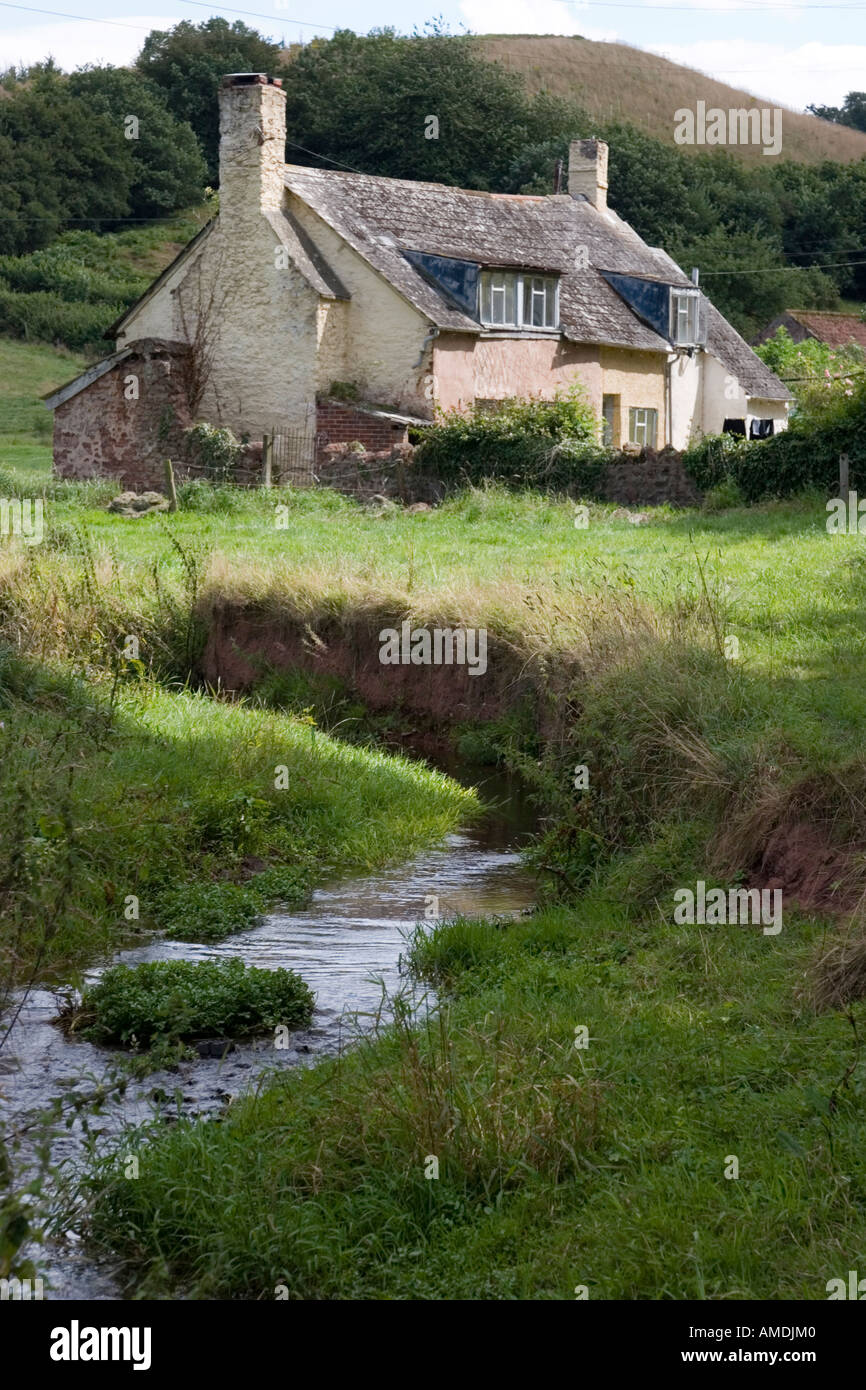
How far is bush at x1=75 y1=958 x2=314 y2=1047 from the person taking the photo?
8.41 meters

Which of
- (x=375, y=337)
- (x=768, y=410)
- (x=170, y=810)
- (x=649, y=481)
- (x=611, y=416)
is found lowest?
(x=170, y=810)

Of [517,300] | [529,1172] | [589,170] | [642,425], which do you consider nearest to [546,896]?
[529,1172]

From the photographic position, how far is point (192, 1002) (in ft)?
28.2

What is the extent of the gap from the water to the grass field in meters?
0.28

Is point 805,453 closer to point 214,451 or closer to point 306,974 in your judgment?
point 214,451

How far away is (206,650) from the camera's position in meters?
18.6

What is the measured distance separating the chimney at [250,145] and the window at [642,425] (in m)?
11.6

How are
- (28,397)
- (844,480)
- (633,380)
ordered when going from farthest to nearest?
(28,397) < (633,380) < (844,480)

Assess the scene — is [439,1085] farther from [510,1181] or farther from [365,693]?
[365,693]

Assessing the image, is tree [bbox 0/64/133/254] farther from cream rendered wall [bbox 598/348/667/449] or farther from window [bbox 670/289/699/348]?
cream rendered wall [bbox 598/348/667/449]

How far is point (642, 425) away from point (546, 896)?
33005mm

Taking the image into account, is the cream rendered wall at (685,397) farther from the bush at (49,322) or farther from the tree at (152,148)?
the tree at (152,148)

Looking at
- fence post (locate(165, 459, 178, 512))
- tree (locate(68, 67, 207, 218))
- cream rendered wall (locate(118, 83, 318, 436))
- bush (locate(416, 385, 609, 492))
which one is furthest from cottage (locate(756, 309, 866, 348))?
fence post (locate(165, 459, 178, 512))

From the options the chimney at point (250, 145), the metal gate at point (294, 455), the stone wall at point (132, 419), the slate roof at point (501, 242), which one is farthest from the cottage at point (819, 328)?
the stone wall at point (132, 419)
